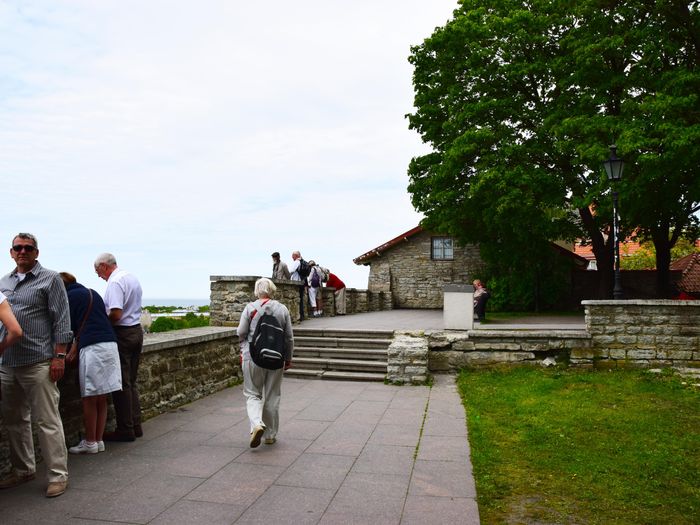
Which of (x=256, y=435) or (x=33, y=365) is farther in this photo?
(x=256, y=435)

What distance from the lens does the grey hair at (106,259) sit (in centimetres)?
618

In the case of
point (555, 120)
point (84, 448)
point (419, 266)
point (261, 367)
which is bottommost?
point (84, 448)

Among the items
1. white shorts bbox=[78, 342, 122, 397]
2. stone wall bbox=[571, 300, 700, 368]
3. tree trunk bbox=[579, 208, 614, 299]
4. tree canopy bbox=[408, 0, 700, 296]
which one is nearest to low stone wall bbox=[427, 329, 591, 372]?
stone wall bbox=[571, 300, 700, 368]

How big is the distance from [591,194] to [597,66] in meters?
3.86

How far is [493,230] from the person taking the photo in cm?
2109

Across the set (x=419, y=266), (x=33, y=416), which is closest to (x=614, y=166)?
(x=33, y=416)

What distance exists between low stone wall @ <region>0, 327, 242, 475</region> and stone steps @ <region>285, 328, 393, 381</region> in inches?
65.5

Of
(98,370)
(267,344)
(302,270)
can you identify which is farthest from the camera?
(302,270)

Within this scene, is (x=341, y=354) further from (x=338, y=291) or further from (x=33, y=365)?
(x=338, y=291)

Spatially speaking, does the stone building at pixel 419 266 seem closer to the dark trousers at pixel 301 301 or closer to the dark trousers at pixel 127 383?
the dark trousers at pixel 301 301

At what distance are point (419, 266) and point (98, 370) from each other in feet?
72.8

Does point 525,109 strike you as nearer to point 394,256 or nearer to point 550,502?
point 394,256

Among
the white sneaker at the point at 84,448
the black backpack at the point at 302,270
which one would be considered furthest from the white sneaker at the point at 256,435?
the black backpack at the point at 302,270

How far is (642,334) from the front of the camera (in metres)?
10.8
